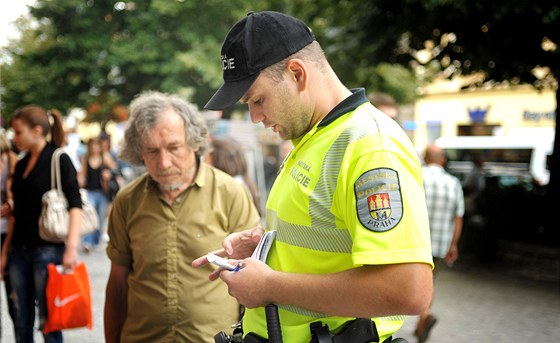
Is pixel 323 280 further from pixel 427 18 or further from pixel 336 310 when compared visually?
pixel 427 18

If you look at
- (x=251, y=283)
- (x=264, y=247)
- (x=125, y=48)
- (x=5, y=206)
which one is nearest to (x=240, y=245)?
(x=264, y=247)

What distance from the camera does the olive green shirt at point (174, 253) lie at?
2.30m

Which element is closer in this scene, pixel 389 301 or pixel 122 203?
pixel 389 301

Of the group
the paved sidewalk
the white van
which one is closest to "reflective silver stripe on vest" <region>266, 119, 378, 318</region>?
the paved sidewalk

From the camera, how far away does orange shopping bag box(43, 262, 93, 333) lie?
3.56m

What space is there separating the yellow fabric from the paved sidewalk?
452cm

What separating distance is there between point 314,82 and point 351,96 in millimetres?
103

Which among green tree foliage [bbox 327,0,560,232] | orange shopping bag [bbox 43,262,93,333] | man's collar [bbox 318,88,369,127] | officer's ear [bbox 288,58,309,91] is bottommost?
orange shopping bag [bbox 43,262,93,333]

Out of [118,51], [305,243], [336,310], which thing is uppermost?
[118,51]

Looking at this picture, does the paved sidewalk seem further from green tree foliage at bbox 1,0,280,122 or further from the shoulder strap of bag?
green tree foliage at bbox 1,0,280,122

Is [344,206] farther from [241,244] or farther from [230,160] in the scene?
[230,160]

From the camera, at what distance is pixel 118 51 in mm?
17781

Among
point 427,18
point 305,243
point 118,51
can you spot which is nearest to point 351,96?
point 305,243

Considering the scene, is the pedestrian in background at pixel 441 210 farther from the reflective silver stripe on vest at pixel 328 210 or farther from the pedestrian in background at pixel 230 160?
the reflective silver stripe on vest at pixel 328 210
